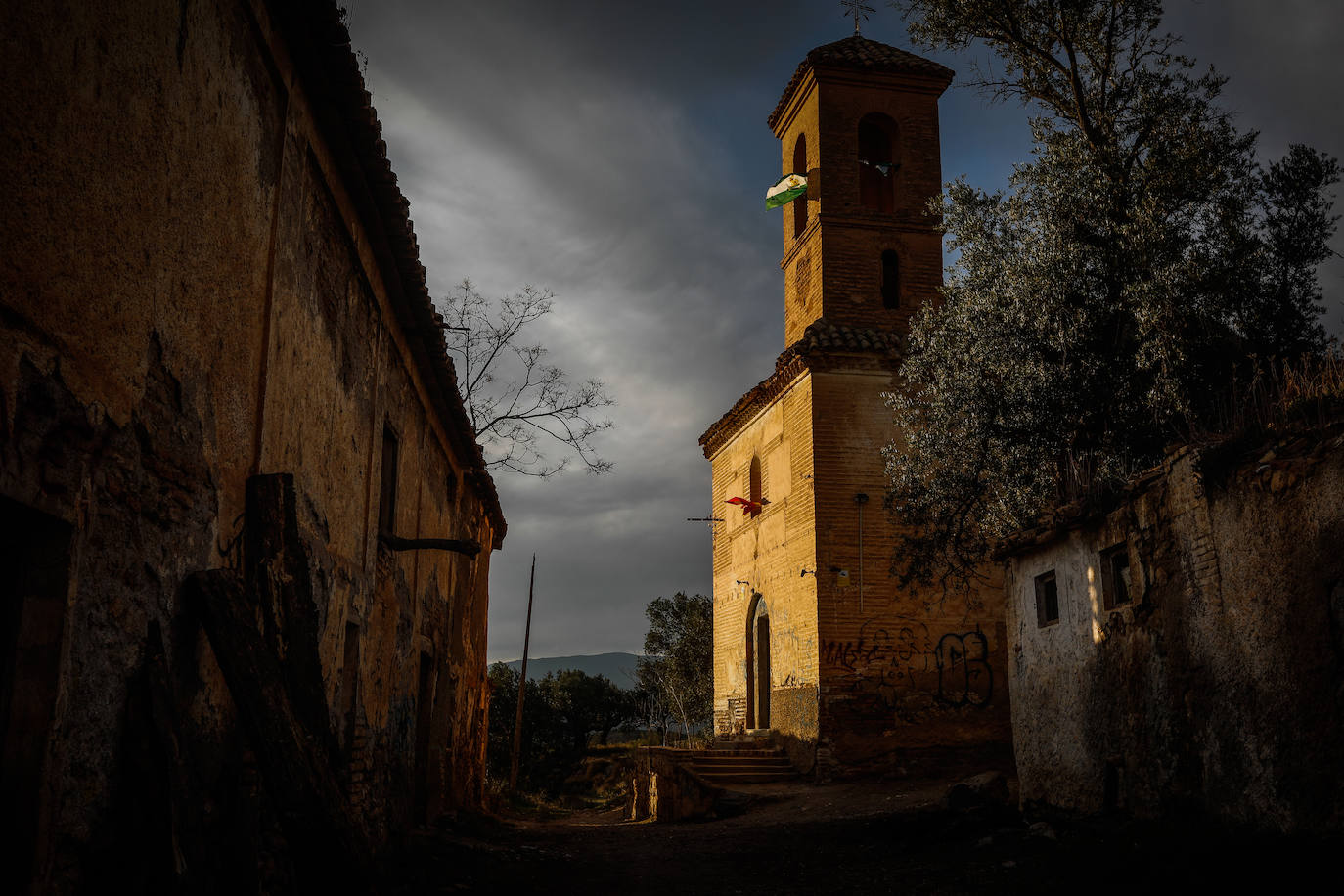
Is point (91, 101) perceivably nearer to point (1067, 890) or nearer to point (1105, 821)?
point (1067, 890)

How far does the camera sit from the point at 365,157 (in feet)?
26.2

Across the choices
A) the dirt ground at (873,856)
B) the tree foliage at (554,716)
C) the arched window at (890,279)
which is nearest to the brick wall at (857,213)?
the arched window at (890,279)

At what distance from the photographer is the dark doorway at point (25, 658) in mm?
3494

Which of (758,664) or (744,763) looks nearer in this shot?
(744,763)

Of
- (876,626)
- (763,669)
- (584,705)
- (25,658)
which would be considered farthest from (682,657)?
(25,658)

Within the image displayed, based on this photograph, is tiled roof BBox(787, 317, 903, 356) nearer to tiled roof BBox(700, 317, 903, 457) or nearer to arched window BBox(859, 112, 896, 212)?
tiled roof BBox(700, 317, 903, 457)

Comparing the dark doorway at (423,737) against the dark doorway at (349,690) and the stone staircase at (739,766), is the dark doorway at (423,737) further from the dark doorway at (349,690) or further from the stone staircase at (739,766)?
the stone staircase at (739,766)

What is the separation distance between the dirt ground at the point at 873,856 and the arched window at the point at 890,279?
34.4ft

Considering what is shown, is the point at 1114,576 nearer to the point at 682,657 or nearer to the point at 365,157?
the point at 365,157

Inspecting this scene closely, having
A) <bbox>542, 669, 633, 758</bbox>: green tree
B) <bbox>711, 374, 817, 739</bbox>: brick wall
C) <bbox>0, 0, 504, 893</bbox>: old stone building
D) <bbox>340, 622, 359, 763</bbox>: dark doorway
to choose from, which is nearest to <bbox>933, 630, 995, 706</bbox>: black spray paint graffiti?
<bbox>711, 374, 817, 739</bbox>: brick wall

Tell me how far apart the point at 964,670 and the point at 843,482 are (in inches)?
159

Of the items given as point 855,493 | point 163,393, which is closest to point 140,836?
point 163,393

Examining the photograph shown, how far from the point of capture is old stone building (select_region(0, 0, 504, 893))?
357 centimetres

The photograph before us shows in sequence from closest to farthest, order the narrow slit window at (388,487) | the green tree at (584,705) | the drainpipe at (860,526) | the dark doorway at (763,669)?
the narrow slit window at (388,487) < the drainpipe at (860,526) < the dark doorway at (763,669) < the green tree at (584,705)
